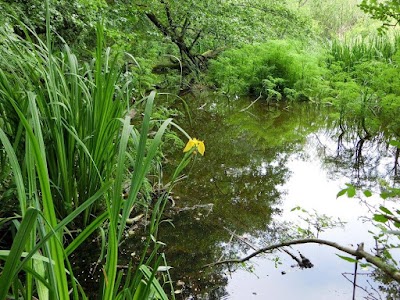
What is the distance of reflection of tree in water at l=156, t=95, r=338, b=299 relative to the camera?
1727 millimetres

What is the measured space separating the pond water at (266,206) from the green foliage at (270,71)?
1864mm

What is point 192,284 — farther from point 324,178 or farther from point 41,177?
point 324,178

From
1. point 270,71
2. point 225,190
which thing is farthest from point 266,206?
point 270,71

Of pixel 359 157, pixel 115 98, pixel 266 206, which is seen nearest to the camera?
pixel 115 98

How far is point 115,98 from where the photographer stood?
69.7 inches

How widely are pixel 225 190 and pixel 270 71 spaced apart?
173 inches

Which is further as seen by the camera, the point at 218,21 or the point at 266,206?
the point at 218,21

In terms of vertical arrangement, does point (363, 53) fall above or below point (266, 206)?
above

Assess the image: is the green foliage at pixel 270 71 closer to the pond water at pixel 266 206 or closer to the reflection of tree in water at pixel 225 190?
the reflection of tree in water at pixel 225 190

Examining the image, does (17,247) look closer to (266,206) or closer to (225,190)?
(266,206)

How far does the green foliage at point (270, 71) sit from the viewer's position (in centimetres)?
619

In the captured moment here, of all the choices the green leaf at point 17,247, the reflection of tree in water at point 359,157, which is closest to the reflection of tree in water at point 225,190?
the reflection of tree in water at point 359,157

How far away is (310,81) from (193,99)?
1.86 m

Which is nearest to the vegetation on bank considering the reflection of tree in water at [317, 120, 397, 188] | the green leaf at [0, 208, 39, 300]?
the green leaf at [0, 208, 39, 300]
